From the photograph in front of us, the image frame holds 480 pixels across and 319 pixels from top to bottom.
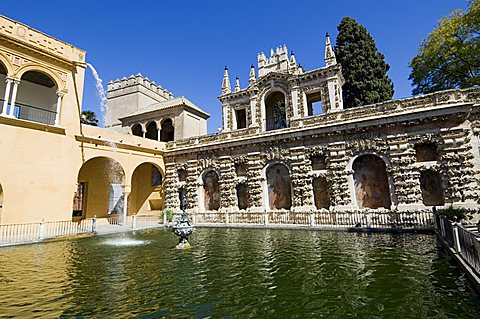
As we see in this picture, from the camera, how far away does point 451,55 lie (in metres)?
21.2

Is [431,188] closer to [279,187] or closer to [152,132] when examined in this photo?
[279,187]

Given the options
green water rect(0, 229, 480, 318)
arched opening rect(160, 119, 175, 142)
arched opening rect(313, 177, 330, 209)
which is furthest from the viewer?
arched opening rect(160, 119, 175, 142)

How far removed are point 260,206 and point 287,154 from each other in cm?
455

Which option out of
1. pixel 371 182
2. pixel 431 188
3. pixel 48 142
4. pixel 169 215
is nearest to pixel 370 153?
pixel 371 182

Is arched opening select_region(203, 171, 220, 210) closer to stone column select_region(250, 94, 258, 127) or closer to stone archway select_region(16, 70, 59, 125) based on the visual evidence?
stone column select_region(250, 94, 258, 127)

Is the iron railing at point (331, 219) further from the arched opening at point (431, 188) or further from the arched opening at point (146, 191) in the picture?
the arched opening at point (146, 191)

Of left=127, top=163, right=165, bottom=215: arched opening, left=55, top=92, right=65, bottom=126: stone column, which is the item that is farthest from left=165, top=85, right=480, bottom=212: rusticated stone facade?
left=55, top=92, right=65, bottom=126: stone column

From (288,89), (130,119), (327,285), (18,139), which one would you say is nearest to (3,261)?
(18,139)

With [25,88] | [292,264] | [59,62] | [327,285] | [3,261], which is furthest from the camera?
[25,88]

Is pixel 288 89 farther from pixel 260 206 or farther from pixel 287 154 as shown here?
pixel 260 206

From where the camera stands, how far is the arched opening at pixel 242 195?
21.3 meters

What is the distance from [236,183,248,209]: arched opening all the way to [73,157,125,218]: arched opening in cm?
993

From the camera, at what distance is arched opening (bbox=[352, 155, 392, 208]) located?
54.0 feet

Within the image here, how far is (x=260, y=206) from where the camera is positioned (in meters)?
20.0
